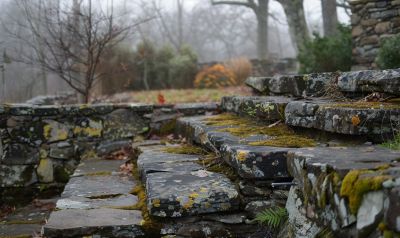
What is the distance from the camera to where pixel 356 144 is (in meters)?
2.32

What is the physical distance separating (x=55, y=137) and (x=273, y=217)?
3.41 meters

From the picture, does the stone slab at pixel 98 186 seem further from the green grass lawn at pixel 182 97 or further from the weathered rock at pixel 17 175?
the green grass lawn at pixel 182 97

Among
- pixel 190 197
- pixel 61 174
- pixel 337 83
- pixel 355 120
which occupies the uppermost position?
pixel 337 83

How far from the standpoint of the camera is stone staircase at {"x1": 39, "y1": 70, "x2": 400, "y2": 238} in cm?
155

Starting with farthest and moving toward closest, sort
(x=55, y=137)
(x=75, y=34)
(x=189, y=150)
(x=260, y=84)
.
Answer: (x=75, y=34) → (x=55, y=137) → (x=260, y=84) → (x=189, y=150)

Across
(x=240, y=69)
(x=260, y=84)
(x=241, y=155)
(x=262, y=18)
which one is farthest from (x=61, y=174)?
(x=262, y=18)

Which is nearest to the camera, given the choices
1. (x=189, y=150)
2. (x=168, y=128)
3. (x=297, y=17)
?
(x=189, y=150)

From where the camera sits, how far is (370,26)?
7.84 m

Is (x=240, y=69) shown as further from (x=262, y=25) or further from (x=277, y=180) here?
(x=277, y=180)

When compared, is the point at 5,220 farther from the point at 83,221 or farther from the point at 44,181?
the point at 83,221

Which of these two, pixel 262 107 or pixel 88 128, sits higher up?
pixel 262 107

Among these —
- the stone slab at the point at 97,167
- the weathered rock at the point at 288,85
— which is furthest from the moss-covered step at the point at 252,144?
the stone slab at the point at 97,167

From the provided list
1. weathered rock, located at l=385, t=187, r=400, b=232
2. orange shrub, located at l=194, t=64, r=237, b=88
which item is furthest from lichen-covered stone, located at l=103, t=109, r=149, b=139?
orange shrub, located at l=194, t=64, r=237, b=88

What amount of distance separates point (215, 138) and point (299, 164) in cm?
121
